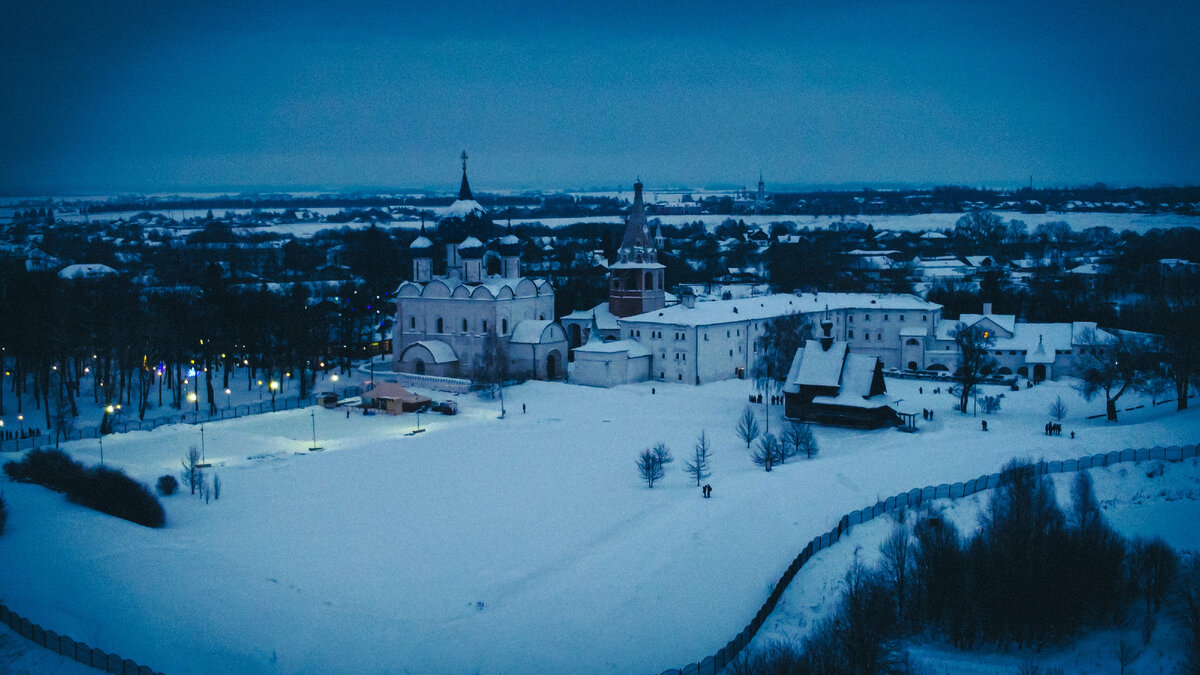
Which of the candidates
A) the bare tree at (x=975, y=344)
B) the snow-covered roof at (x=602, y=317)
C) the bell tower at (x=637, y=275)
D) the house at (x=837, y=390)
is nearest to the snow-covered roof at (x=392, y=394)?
the snow-covered roof at (x=602, y=317)

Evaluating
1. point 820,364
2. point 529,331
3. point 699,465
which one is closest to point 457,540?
point 699,465

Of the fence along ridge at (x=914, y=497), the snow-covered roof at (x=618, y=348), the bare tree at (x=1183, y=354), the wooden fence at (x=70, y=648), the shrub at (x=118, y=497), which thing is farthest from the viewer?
the snow-covered roof at (x=618, y=348)

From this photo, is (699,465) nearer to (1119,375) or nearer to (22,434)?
(1119,375)

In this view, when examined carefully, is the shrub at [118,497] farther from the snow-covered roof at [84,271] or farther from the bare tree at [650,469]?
the snow-covered roof at [84,271]

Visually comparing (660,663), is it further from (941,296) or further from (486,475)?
(941,296)

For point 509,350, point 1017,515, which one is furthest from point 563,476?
point 509,350
